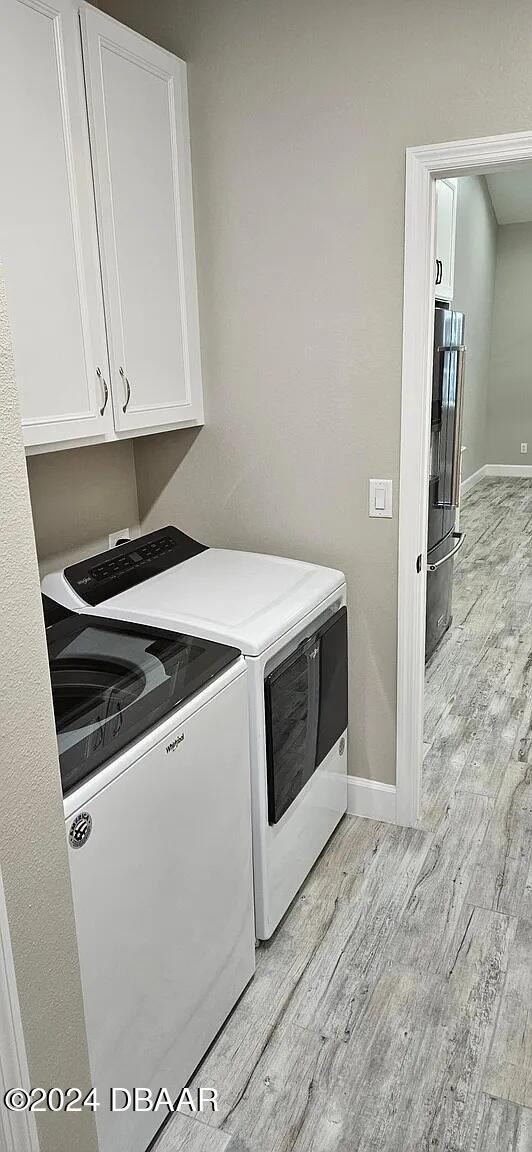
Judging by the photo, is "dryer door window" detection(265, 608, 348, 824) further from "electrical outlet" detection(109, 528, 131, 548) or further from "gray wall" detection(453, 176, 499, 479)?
"gray wall" detection(453, 176, 499, 479)

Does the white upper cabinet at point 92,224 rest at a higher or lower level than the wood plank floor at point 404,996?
higher

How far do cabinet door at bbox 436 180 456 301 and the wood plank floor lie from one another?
203cm

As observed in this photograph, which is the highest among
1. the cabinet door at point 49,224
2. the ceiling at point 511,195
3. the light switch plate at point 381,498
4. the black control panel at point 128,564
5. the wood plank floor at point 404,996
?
the ceiling at point 511,195

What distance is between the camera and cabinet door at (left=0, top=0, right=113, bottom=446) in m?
1.78

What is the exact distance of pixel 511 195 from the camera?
7992 millimetres

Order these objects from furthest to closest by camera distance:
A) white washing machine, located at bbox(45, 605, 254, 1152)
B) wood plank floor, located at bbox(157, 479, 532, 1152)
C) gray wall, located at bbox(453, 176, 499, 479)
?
gray wall, located at bbox(453, 176, 499, 479) < wood plank floor, located at bbox(157, 479, 532, 1152) < white washing machine, located at bbox(45, 605, 254, 1152)

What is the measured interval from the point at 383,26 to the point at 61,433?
4.58ft

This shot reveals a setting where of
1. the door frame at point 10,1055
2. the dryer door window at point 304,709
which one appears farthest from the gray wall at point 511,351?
the door frame at point 10,1055

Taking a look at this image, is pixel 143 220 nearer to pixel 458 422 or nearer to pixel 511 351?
pixel 458 422

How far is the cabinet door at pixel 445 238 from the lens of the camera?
11.6 feet

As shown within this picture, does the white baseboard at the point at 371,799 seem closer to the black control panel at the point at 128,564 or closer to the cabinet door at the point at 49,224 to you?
the black control panel at the point at 128,564

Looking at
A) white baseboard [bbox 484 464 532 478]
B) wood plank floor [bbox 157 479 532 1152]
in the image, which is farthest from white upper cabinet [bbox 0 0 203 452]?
white baseboard [bbox 484 464 532 478]

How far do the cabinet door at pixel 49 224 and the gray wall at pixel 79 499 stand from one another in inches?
15.1

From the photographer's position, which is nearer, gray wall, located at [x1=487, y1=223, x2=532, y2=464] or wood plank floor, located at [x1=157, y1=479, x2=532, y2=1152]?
wood plank floor, located at [x1=157, y1=479, x2=532, y2=1152]
